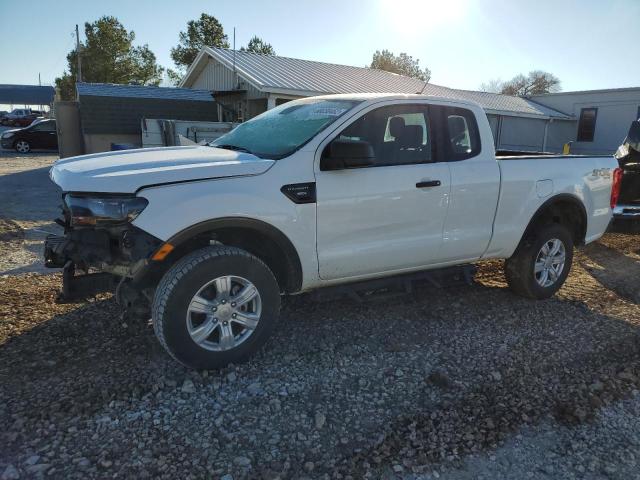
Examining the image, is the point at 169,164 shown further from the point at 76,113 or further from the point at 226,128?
the point at 76,113

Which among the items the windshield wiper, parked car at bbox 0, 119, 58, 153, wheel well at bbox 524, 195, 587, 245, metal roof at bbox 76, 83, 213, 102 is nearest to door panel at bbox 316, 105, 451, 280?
the windshield wiper

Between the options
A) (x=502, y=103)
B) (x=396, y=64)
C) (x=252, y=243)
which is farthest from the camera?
(x=396, y=64)

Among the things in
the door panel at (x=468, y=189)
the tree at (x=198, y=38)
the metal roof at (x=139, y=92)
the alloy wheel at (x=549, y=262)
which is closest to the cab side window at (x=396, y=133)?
the door panel at (x=468, y=189)

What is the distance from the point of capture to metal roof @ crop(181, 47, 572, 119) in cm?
1579

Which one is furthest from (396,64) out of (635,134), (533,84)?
(635,134)

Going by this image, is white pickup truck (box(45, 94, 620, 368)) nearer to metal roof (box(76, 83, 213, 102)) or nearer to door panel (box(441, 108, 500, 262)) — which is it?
door panel (box(441, 108, 500, 262))

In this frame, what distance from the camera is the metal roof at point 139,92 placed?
16.6 m

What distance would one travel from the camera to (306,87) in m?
15.8

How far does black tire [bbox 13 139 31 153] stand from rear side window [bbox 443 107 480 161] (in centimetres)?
2522

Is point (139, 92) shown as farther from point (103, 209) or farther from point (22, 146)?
point (103, 209)

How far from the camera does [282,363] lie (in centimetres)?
369

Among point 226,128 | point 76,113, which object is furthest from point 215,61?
point 226,128

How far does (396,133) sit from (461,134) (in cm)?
71

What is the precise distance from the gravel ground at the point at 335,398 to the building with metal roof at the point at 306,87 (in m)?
10.1
